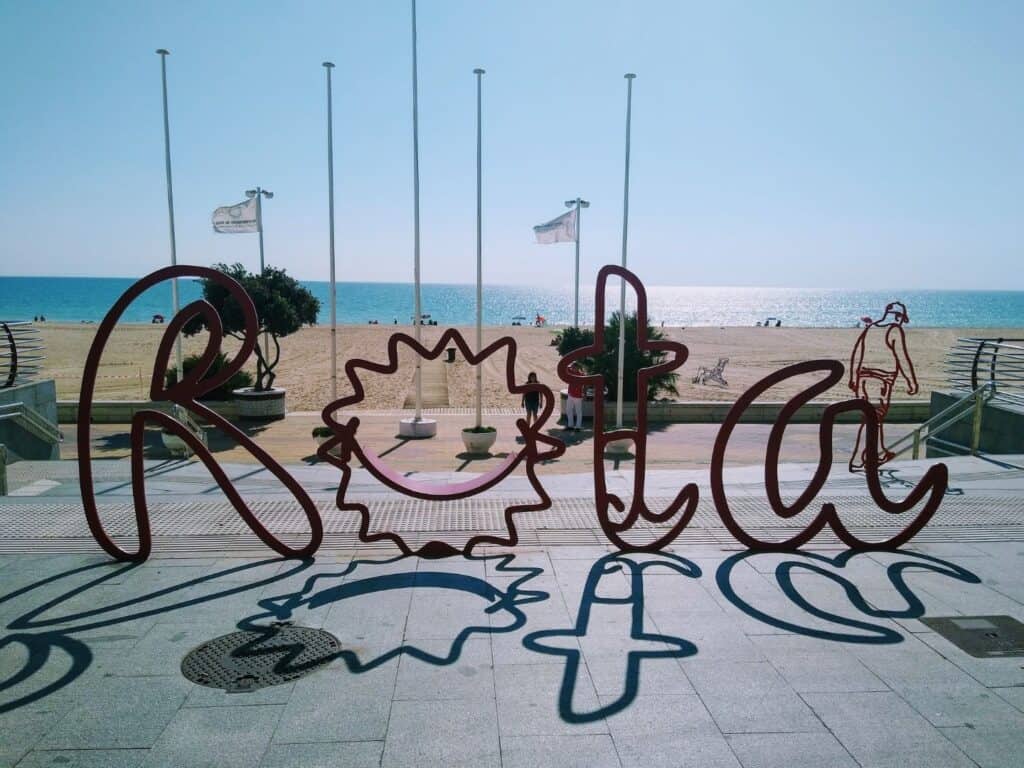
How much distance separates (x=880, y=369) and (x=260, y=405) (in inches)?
947

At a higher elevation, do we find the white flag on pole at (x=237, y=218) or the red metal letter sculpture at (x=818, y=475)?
the white flag on pole at (x=237, y=218)

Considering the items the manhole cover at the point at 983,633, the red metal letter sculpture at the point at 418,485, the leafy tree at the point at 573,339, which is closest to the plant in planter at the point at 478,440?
the leafy tree at the point at 573,339

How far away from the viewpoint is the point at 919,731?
4.70 m

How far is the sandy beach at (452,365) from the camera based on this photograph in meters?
25.0

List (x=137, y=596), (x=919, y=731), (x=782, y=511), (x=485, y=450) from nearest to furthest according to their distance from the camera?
(x=919, y=731), (x=137, y=596), (x=782, y=511), (x=485, y=450)

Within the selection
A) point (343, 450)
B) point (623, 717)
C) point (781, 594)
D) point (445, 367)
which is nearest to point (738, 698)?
point (623, 717)

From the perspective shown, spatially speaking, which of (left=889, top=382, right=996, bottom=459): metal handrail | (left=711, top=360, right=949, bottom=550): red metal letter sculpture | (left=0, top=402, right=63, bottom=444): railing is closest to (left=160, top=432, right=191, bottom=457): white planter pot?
(left=0, top=402, right=63, bottom=444): railing

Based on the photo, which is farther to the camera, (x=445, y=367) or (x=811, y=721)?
(x=445, y=367)

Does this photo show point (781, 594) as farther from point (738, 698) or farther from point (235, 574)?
point (235, 574)

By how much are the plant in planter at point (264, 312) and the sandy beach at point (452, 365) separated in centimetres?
225

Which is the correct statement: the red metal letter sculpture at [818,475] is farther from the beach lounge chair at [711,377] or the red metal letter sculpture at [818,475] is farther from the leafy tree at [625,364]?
the beach lounge chair at [711,377]

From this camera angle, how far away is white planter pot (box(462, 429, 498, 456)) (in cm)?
1562

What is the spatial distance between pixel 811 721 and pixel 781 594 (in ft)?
7.08

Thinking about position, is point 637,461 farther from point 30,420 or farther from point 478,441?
point 30,420
